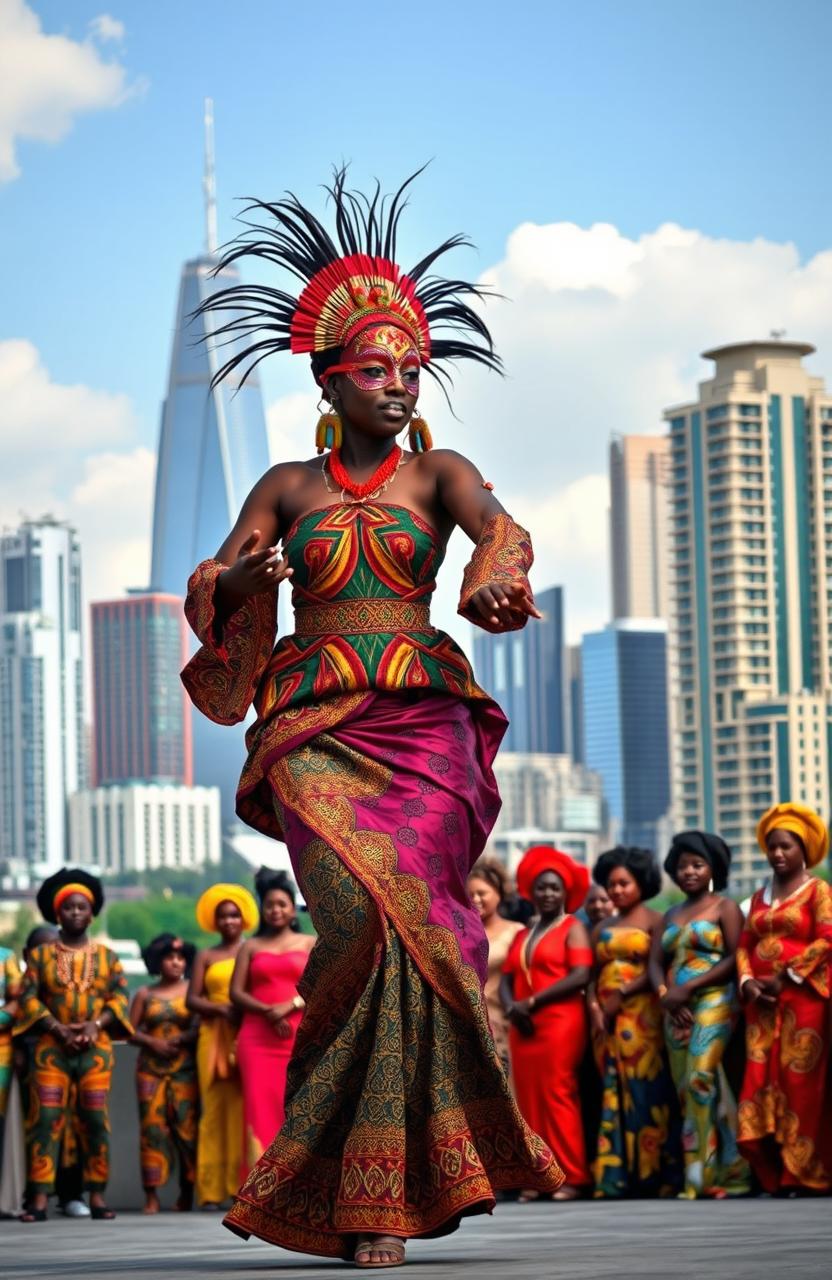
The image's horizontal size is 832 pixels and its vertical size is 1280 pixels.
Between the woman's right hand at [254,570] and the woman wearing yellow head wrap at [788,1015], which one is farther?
the woman wearing yellow head wrap at [788,1015]

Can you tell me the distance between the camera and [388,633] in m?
7.07

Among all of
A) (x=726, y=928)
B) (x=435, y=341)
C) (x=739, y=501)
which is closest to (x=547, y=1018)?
(x=726, y=928)

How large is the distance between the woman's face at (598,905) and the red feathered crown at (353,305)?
5.84 metres

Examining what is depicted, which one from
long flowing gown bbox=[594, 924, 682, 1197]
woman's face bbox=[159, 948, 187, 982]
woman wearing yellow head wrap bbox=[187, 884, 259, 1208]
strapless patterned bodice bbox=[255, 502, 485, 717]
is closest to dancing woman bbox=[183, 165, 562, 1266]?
strapless patterned bodice bbox=[255, 502, 485, 717]

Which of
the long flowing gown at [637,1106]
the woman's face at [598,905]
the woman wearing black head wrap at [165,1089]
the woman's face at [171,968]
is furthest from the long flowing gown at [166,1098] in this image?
the long flowing gown at [637,1106]

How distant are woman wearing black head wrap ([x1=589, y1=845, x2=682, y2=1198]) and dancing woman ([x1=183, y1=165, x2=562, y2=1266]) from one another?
4.50 m

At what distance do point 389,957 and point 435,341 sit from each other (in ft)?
6.24

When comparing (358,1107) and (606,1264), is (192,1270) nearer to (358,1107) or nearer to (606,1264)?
(358,1107)

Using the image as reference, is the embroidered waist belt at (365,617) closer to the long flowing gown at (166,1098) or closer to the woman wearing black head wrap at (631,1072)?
the woman wearing black head wrap at (631,1072)

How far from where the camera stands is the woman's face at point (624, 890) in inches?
469

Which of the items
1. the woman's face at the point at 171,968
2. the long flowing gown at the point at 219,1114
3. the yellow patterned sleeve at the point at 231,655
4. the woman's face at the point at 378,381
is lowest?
the long flowing gown at the point at 219,1114

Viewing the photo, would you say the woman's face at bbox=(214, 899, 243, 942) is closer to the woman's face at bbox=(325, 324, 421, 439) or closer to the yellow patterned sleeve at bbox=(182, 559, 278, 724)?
the yellow patterned sleeve at bbox=(182, 559, 278, 724)

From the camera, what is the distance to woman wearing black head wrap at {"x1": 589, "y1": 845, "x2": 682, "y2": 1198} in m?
11.4

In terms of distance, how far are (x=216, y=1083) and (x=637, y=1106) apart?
7.11ft
